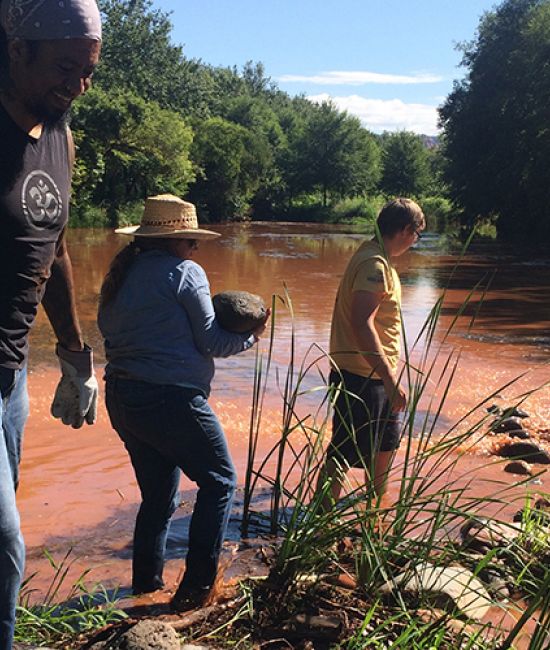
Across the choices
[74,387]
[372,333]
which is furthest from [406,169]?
[74,387]

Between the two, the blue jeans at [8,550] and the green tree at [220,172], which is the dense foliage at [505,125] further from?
the blue jeans at [8,550]

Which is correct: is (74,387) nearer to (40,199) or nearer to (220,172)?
(40,199)

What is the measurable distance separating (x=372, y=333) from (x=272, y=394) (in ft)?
12.8

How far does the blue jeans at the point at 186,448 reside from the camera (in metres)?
2.99

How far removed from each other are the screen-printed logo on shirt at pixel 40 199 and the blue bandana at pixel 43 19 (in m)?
0.38

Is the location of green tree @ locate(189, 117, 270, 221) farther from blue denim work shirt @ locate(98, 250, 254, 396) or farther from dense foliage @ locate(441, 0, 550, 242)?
blue denim work shirt @ locate(98, 250, 254, 396)

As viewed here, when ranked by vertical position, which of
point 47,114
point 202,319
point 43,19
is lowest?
point 202,319

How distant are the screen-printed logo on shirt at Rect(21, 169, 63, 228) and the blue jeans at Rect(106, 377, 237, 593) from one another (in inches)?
35.3

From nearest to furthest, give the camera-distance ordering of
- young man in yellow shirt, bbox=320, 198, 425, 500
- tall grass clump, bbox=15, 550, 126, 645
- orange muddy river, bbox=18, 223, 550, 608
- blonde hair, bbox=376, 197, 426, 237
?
tall grass clump, bbox=15, 550, 126, 645 < young man in yellow shirt, bbox=320, 198, 425, 500 < blonde hair, bbox=376, 197, 426, 237 < orange muddy river, bbox=18, 223, 550, 608

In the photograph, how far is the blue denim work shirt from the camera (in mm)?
3014

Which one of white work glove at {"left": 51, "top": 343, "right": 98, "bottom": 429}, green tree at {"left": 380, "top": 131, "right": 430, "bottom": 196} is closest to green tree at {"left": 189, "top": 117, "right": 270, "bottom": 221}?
green tree at {"left": 380, "top": 131, "right": 430, "bottom": 196}

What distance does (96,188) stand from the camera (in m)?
37.1

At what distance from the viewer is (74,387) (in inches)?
113

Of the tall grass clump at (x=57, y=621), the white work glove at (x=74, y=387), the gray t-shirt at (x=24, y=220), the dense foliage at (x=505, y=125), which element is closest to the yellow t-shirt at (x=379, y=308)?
the white work glove at (x=74, y=387)
